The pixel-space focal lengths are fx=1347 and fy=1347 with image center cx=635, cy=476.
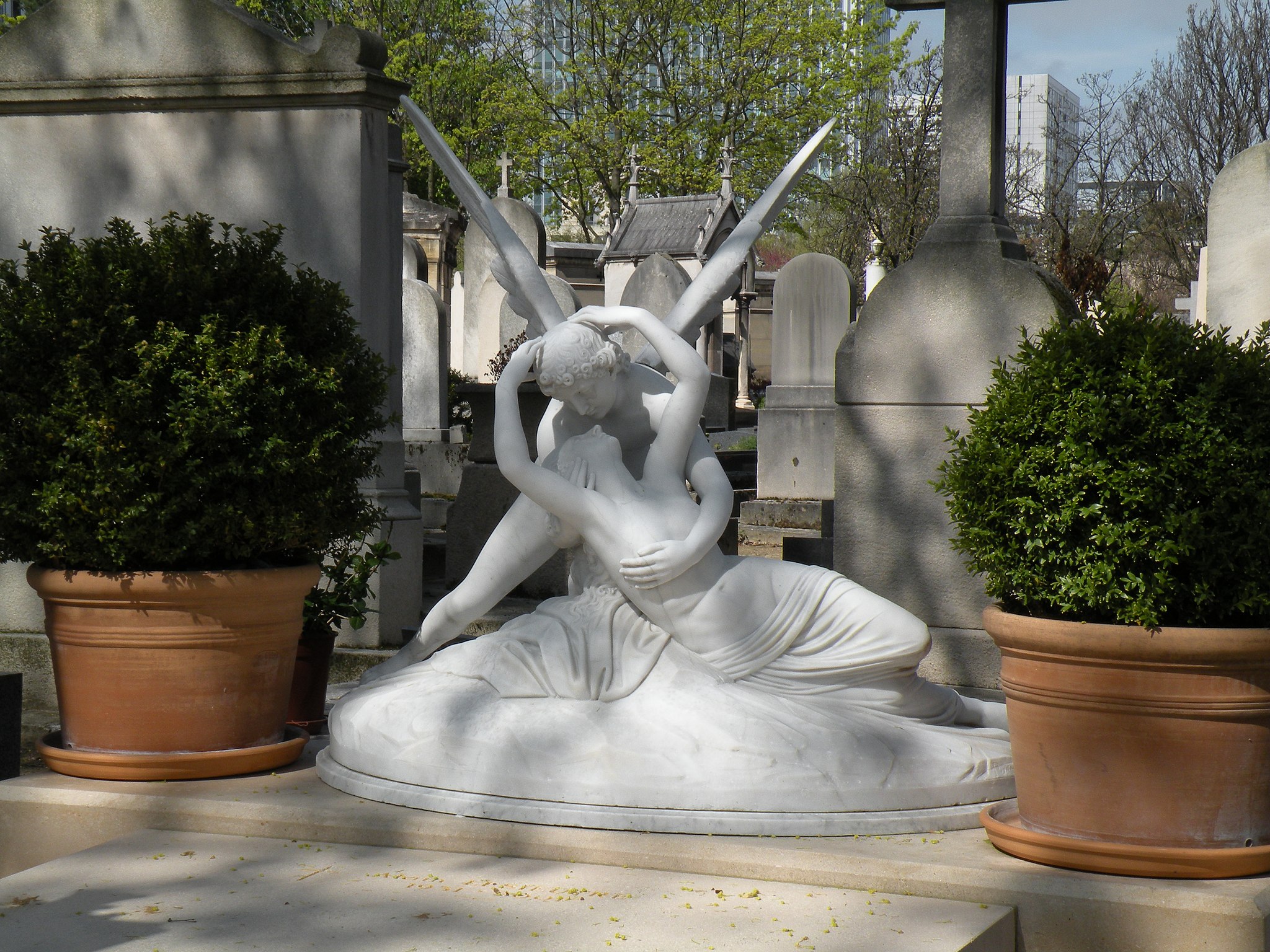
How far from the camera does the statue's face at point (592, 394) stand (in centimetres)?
391

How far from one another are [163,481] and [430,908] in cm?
152

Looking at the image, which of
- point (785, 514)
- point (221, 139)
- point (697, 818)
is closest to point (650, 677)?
point (697, 818)

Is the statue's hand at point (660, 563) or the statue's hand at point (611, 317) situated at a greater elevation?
the statue's hand at point (611, 317)

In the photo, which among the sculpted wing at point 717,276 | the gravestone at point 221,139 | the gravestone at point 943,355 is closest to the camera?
the sculpted wing at point 717,276

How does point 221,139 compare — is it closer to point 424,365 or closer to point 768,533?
point 424,365

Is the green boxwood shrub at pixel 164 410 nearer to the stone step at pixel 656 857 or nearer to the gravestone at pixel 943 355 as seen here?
the stone step at pixel 656 857

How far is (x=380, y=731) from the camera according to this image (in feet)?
12.5

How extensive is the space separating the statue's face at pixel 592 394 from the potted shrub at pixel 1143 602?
123 centimetres

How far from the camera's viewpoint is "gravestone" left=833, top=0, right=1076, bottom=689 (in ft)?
18.7

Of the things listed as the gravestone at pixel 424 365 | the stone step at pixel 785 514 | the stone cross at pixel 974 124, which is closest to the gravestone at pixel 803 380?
the stone step at pixel 785 514

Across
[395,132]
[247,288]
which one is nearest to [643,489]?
[247,288]

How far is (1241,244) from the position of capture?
312 inches

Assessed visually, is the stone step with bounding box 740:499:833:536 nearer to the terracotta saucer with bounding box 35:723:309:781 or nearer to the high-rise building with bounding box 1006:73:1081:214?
the terracotta saucer with bounding box 35:723:309:781

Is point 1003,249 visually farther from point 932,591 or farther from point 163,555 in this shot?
point 163,555
